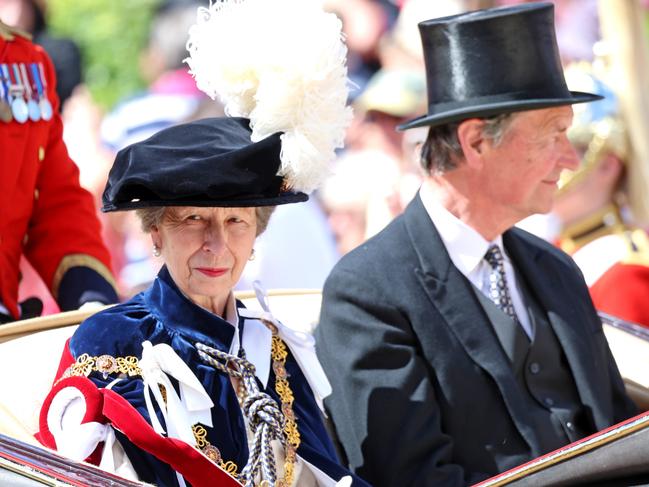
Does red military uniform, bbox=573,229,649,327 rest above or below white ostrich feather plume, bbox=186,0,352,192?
below

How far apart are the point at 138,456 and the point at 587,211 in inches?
104

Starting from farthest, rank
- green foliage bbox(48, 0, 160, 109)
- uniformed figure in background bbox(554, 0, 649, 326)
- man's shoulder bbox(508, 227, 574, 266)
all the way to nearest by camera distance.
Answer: green foliage bbox(48, 0, 160, 109) < uniformed figure in background bbox(554, 0, 649, 326) < man's shoulder bbox(508, 227, 574, 266)

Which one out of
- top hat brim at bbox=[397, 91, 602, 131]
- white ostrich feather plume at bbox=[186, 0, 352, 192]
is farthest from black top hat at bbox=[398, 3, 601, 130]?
white ostrich feather plume at bbox=[186, 0, 352, 192]

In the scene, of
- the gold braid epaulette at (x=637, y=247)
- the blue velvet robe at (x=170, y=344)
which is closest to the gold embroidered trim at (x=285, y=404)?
the blue velvet robe at (x=170, y=344)

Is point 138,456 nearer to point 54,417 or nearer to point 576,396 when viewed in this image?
point 54,417

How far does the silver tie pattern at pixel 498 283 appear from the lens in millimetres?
3578

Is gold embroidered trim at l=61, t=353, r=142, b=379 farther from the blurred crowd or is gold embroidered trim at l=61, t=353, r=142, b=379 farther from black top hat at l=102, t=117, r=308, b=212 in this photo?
the blurred crowd

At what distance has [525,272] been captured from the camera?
368cm

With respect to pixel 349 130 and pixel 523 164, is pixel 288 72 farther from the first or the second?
pixel 349 130

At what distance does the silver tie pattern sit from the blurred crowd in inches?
36.7

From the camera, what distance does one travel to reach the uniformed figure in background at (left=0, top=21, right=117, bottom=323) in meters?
3.59

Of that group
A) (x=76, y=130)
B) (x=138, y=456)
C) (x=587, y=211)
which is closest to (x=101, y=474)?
(x=138, y=456)

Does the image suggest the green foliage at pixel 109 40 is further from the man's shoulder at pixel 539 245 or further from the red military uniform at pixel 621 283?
the man's shoulder at pixel 539 245

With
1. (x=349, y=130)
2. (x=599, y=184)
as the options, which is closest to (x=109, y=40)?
(x=349, y=130)
